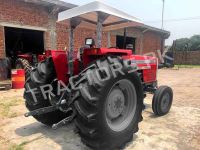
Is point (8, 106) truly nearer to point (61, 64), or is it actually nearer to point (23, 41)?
point (61, 64)

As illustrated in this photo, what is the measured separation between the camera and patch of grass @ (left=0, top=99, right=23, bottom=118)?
209 inches

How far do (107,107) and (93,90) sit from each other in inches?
22.0

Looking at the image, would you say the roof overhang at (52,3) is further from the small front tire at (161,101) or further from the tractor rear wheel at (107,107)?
the tractor rear wheel at (107,107)

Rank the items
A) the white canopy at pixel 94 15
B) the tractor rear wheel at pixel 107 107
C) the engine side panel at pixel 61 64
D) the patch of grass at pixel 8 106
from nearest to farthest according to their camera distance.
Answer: the tractor rear wheel at pixel 107 107
the white canopy at pixel 94 15
the engine side panel at pixel 61 64
the patch of grass at pixel 8 106

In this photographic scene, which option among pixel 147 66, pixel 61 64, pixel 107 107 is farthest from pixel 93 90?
pixel 147 66

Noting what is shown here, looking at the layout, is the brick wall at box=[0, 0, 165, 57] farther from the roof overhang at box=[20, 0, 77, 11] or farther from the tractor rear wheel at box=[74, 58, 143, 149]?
the tractor rear wheel at box=[74, 58, 143, 149]

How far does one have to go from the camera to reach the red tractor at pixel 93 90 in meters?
3.03

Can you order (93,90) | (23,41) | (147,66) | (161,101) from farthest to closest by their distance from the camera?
(23,41), (147,66), (161,101), (93,90)

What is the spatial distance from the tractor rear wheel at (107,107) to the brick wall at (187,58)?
28.2 meters

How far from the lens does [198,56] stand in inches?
1170

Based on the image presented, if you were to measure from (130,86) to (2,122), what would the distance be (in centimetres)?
281

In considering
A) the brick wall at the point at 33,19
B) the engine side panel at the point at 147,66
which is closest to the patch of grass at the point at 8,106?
the engine side panel at the point at 147,66

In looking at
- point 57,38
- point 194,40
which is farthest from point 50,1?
point 194,40

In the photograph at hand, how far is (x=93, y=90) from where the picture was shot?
305 cm
